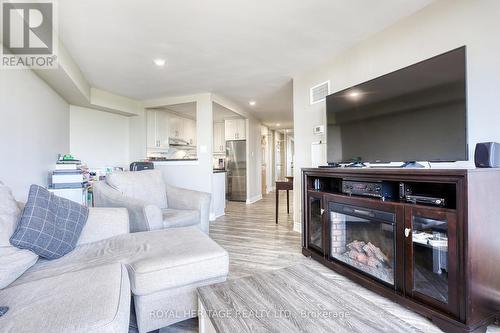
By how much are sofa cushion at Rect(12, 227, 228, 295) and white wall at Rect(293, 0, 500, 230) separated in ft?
6.15

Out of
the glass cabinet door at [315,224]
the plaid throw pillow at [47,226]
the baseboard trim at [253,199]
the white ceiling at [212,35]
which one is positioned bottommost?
the baseboard trim at [253,199]

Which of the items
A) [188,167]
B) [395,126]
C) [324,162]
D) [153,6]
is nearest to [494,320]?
[395,126]

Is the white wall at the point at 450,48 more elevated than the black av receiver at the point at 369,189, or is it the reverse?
the white wall at the point at 450,48

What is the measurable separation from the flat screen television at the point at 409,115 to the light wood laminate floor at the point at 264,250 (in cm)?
101

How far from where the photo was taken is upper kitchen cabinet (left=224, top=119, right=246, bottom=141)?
5996mm

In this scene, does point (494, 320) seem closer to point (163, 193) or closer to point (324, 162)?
point (324, 162)

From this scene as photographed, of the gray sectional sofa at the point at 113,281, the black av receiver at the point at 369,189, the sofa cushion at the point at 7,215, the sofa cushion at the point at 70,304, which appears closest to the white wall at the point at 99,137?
the gray sectional sofa at the point at 113,281

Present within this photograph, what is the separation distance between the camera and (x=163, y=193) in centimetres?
266

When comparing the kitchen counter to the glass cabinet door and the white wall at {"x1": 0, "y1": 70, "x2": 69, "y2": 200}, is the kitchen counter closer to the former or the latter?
the white wall at {"x1": 0, "y1": 70, "x2": 69, "y2": 200}

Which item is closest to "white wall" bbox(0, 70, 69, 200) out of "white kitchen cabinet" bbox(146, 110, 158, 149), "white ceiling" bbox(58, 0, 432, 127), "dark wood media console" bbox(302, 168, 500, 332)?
"white ceiling" bbox(58, 0, 432, 127)

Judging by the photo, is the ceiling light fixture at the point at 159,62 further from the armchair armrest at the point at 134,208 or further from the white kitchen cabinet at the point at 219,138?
the white kitchen cabinet at the point at 219,138

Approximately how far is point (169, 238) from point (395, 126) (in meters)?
1.87

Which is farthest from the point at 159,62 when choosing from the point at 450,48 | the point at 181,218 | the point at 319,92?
the point at 450,48

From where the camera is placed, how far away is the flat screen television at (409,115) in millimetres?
1445
